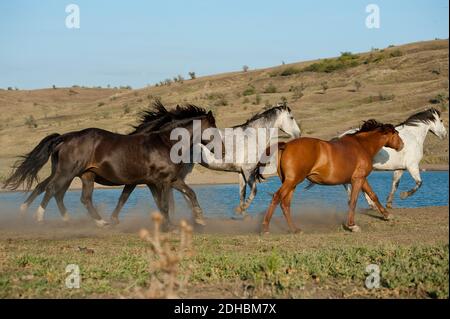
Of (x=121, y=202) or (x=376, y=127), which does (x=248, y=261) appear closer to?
(x=376, y=127)

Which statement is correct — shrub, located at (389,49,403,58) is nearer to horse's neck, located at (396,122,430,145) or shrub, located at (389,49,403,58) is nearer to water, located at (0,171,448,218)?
water, located at (0,171,448,218)

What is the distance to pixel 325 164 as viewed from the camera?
37.3 ft

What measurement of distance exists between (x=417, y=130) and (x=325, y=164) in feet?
15.4

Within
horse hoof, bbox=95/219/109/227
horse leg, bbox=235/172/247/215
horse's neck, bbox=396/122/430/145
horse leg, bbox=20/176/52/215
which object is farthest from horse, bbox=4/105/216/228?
horse's neck, bbox=396/122/430/145

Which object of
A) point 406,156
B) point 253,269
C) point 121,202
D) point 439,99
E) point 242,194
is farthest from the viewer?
point 439,99

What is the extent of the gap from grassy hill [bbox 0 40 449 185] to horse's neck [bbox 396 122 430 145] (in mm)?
9079

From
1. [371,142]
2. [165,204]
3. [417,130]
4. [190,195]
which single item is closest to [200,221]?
[190,195]

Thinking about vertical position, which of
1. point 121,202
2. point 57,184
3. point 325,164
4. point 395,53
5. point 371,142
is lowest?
point 121,202

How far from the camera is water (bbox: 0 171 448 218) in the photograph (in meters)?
15.8

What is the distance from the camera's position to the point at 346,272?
7078 mm

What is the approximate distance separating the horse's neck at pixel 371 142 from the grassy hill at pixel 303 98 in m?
12.0

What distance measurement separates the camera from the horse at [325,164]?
11125 millimetres
